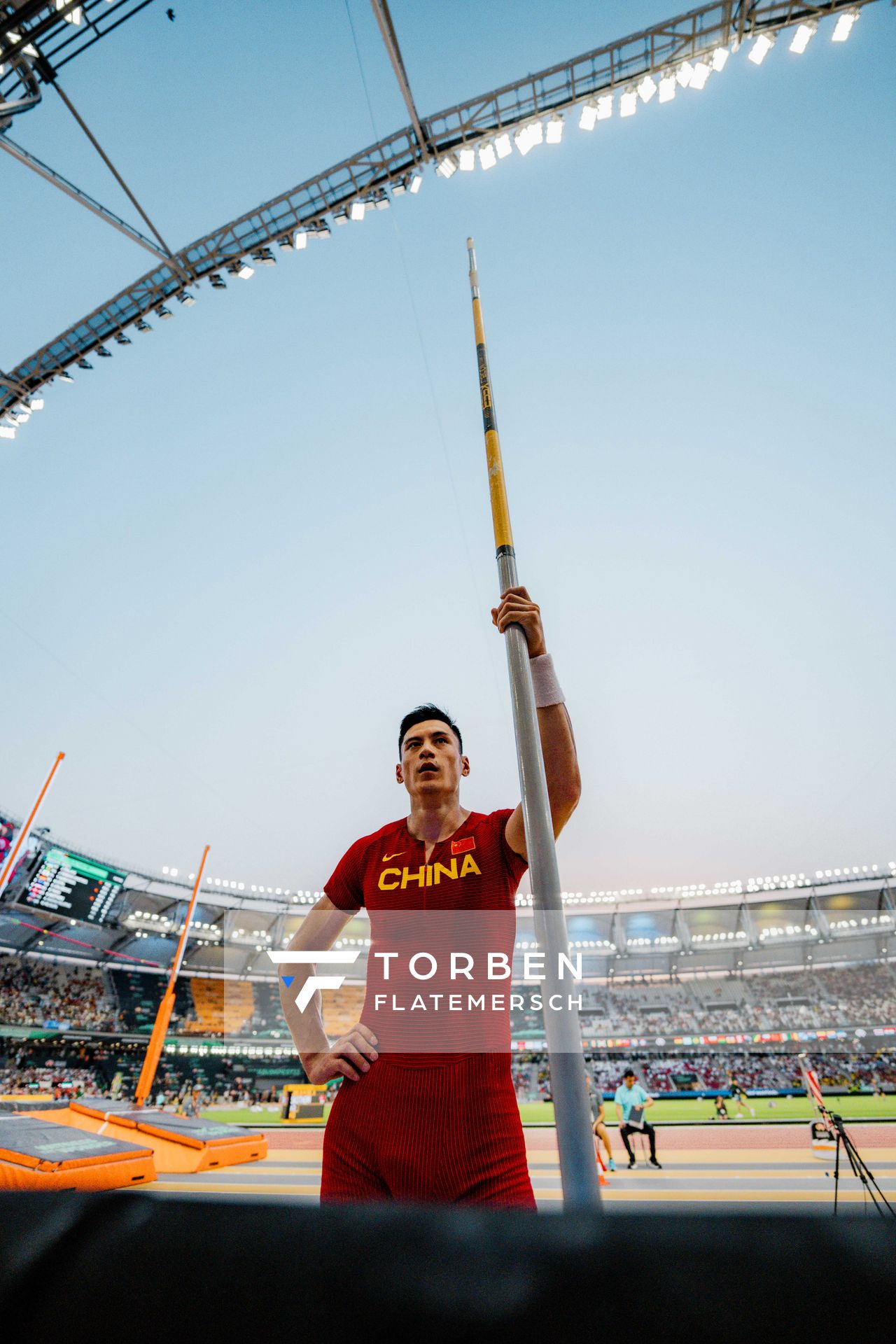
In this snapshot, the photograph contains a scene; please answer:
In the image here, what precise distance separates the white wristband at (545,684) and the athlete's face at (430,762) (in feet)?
2.27

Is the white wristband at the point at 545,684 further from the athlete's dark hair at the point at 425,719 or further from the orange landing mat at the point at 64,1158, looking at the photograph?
the orange landing mat at the point at 64,1158

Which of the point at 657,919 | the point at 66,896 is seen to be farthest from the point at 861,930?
the point at 66,896

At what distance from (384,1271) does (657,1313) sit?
22 cm

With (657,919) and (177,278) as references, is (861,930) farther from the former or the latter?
(177,278)

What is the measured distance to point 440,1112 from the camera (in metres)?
1.78

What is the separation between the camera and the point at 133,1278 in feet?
1.69

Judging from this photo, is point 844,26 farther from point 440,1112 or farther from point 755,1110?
point 755,1110

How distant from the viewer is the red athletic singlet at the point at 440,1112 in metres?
1.68

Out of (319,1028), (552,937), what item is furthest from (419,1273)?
(319,1028)

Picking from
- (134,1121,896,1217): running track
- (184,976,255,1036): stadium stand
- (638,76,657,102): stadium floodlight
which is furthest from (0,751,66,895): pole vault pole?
(184,976,255,1036): stadium stand

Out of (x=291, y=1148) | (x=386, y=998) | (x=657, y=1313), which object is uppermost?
(x=386, y=998)

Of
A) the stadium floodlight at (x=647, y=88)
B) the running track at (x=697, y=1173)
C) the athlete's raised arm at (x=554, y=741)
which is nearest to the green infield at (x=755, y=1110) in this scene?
the running track at (x=697, y=1173)

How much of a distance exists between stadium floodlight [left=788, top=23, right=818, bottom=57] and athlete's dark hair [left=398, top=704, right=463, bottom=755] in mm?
11602

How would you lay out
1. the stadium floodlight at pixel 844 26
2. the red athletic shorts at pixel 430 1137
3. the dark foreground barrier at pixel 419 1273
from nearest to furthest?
1. the dark foreground barrier at pixel 419 1273
2. the red athletic shorts at pixel 430 1137
3. the stadium floodlight at pixel 844 26
